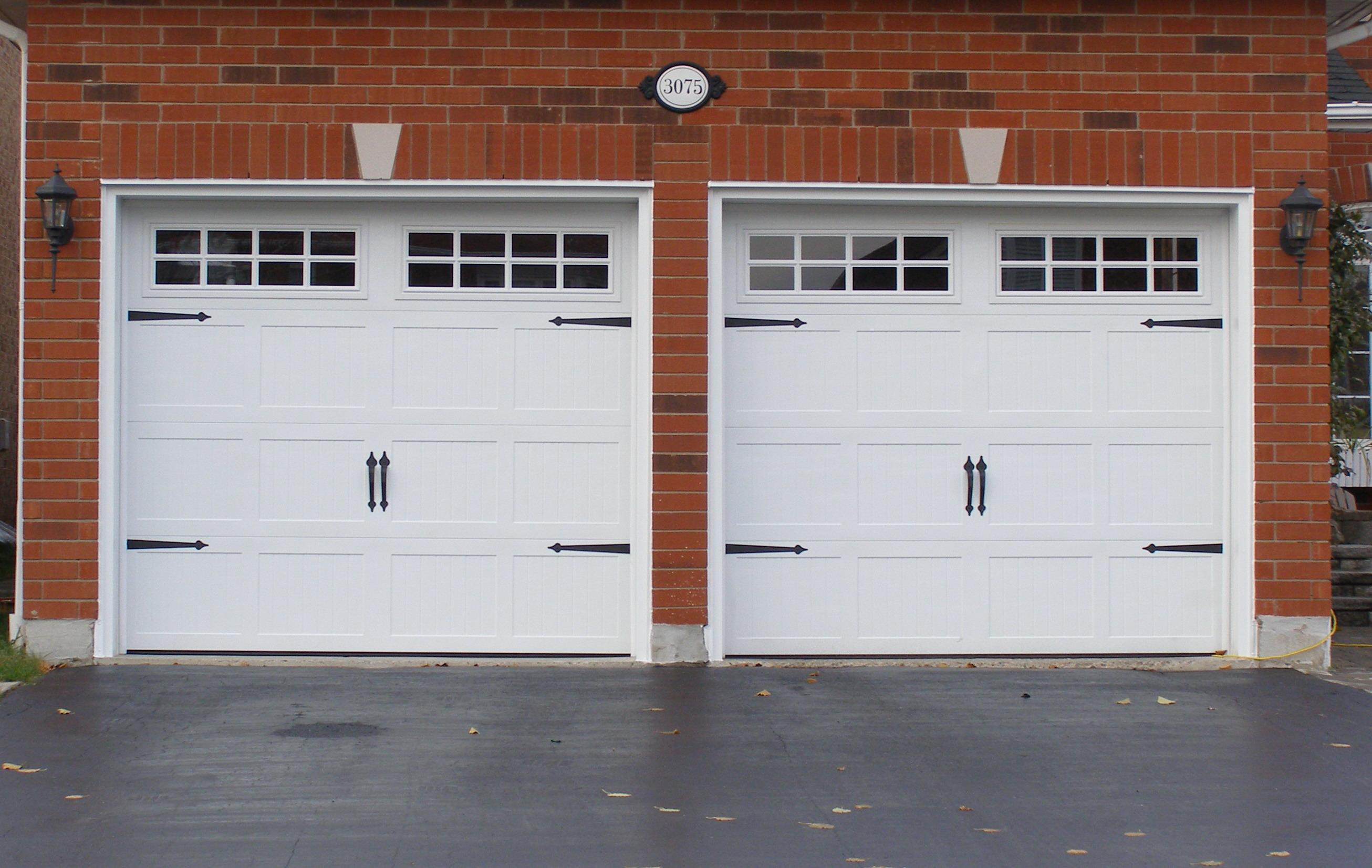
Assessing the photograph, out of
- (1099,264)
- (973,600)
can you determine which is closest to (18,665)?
(973,600)

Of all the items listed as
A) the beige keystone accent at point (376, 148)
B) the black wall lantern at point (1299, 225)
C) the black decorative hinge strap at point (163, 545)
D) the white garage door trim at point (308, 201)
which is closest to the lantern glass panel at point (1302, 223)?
the black wall lantern at point (1299, 225)

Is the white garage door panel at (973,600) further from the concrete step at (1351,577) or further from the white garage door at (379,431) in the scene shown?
the concrete step at (1351,577)

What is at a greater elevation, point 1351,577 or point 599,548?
point 599,548

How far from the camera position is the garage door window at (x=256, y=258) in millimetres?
6488

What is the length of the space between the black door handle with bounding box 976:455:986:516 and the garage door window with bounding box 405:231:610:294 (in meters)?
2.11

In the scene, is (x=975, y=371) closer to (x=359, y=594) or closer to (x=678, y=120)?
(x=678, y=120)

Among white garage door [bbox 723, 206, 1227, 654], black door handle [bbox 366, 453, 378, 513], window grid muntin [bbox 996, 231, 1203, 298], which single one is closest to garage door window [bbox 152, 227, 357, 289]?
black door handle [bbox 366, 453, 378, 513]

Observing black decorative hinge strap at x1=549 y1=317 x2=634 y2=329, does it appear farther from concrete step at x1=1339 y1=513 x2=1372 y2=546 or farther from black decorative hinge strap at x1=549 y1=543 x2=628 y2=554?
concrete step at x1=1339 y1=513 x2=1372 y2=546

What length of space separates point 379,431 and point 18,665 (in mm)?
1982

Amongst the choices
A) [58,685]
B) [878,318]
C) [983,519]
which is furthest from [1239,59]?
[58,685]

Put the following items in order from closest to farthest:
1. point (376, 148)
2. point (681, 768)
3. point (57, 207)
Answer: point (681, 768) < point (57, 207) < point (376, 148)

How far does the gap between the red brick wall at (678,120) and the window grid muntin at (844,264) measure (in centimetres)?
34

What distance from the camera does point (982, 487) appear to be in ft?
21.6

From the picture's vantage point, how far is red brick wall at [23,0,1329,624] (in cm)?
629
